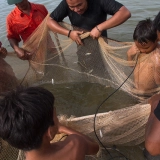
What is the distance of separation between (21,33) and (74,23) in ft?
3.06

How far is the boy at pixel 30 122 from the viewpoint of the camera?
1263 millimetres

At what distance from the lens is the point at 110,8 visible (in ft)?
8.73

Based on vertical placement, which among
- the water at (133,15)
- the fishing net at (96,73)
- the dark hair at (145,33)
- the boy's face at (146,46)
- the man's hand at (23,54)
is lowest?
the water at (133,15)

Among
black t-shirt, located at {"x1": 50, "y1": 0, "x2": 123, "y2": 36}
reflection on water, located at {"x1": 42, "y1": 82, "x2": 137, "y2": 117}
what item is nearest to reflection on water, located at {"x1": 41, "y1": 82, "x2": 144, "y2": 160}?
reflection on water, located at {"x1": 42, "y1": 82, "x2": 137, "y2": 117}

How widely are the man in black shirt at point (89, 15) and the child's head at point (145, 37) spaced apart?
342 millimetres

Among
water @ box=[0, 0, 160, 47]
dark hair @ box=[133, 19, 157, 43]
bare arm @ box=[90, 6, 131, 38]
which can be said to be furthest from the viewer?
water @ box=[0, 0, 160, 47]

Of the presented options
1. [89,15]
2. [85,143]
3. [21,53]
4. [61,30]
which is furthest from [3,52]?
[85,143]

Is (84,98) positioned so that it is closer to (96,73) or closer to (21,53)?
(96,73)

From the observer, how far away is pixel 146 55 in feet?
7.91

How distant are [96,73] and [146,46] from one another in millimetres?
1061

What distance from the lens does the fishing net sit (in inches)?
83.8

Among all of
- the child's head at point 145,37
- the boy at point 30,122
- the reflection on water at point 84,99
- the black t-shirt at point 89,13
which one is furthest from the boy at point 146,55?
the boy at point 30,122

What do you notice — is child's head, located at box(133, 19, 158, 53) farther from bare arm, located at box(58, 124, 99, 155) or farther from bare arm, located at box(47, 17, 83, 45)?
bare arm, located at box(58, 124, 99, 155)

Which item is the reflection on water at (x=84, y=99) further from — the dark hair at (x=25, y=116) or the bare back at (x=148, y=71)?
the dark hair at (x=25, y=116)
